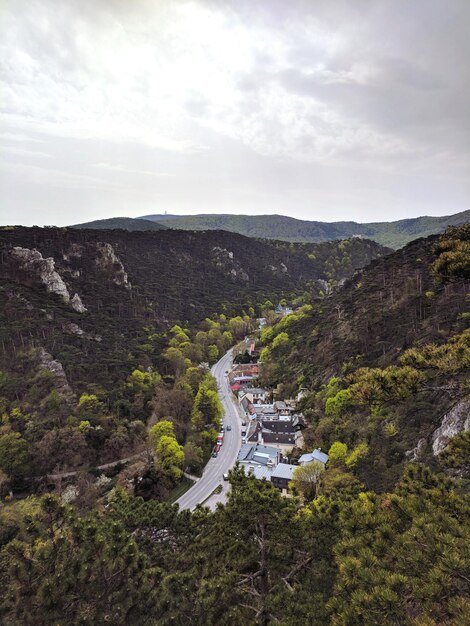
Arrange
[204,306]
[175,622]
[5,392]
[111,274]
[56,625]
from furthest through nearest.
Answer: [204,306] < [111,274] < [5,392] < [175,622] < [56,625]

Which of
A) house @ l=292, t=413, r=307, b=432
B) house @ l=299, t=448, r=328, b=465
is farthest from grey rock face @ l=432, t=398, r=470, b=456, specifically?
house @ l=292, t=413, r=307, b=432

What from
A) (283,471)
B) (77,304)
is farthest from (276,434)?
(77,304)

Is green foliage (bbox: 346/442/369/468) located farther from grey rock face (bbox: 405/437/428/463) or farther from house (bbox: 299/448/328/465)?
house (bbox: 299/448/328/465)

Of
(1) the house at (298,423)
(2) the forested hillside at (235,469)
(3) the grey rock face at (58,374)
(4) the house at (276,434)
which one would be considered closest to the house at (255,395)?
(2) the forested hillside at (235,469)

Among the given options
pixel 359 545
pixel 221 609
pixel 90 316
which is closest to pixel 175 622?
pixel 221 609

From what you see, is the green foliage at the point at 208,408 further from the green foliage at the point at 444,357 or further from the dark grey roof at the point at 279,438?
the green foliage at the point at 444,357

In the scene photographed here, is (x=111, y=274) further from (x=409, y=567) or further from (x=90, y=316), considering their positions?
(x=409, y=567)
